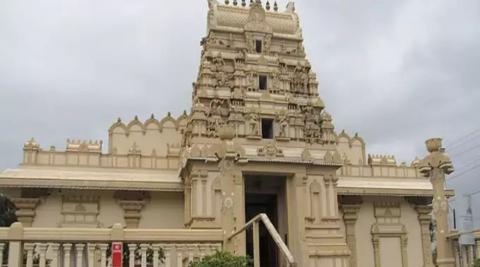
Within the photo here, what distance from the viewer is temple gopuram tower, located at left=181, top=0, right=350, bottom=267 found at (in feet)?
61.4

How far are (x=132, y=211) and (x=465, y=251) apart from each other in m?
12.8

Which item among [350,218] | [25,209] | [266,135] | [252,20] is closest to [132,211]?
[25,209]

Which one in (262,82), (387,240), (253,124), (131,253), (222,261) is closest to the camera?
(222,261)

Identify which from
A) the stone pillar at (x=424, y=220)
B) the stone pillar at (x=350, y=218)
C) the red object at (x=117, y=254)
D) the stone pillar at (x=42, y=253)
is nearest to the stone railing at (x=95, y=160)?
the stone pillar at (x=350, y=218)

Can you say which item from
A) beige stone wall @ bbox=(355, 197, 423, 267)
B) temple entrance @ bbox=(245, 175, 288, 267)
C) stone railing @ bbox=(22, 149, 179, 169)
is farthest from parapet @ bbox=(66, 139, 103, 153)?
beige stone wall @ bbox=(355, 197, 423, 267)

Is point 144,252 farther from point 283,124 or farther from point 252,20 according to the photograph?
point 252,20

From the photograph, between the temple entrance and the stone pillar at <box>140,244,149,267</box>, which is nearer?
the stone pillar at <box>140,244,149,267</box>

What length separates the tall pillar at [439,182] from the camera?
10227mm

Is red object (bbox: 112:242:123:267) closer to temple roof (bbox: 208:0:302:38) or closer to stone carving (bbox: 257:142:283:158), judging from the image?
stone carving (bbox: 257:142:283:158)

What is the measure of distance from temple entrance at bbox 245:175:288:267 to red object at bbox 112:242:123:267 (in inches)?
453

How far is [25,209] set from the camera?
1888 centimetres

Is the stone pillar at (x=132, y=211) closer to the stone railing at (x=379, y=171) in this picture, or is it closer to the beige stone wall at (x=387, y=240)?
the stone railing at (x=379, y=171)

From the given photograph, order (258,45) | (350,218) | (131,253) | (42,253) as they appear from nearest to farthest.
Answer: (42,253) → (131,253) → (350,218) → (258,45)

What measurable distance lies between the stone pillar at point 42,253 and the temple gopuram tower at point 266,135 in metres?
8.25
